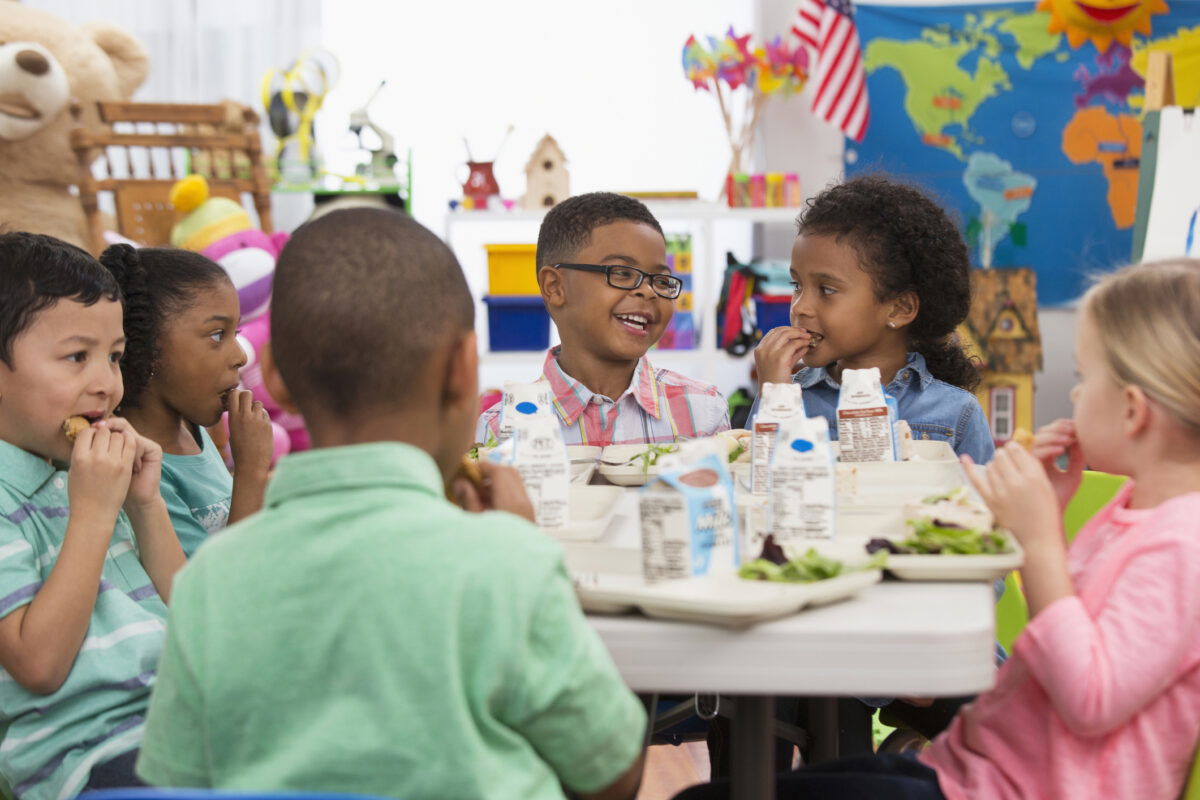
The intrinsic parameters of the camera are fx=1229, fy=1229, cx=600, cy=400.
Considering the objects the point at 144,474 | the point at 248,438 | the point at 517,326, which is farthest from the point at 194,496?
the point at 517,326

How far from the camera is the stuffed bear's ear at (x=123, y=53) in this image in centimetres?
482

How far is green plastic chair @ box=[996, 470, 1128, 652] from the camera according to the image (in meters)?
1.85

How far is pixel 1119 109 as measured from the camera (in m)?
5.15

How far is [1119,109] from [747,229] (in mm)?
1681

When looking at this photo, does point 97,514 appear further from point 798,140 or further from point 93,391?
point 798,140

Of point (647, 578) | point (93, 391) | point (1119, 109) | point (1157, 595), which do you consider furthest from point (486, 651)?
point (1119, 109)

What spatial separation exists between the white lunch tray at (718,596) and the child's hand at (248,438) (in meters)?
0.98

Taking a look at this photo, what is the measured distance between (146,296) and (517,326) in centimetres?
301

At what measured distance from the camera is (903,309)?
7.52 feet

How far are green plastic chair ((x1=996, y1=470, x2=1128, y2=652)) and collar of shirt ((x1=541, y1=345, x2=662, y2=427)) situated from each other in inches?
28.8

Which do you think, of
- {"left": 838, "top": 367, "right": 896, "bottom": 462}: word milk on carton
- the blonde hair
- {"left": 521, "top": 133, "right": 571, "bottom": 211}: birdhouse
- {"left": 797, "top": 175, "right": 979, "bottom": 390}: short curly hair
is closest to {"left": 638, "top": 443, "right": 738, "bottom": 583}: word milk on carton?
the blonde hair

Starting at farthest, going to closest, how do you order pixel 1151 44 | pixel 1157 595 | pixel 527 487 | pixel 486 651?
1. pixel 1151 44
2. pixel 527 487
3. pixel 1157 595
4. pixel 486 651

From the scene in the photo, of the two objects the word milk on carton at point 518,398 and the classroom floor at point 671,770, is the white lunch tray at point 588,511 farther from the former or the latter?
the classroom floor at point 671,770

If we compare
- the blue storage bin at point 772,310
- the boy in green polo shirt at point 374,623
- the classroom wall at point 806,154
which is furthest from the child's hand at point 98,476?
the classroom wall at point 806,154
